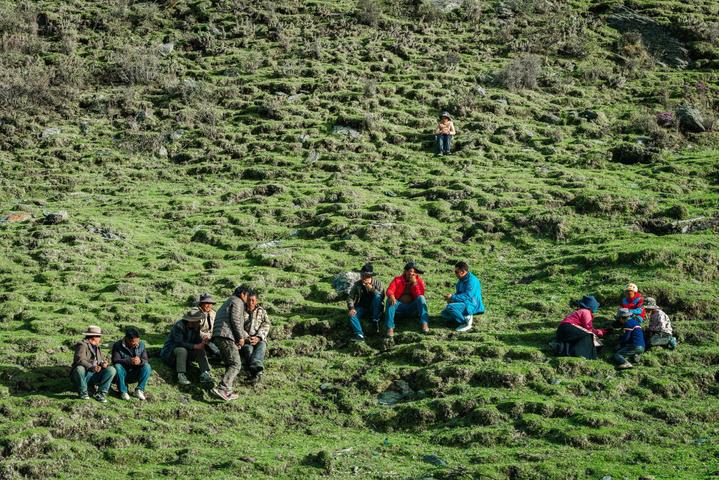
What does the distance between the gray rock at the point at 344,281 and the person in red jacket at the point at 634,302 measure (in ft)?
25.2

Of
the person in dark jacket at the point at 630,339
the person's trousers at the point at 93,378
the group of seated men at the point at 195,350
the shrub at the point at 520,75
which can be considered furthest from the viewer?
the shrub at the point at 520,75

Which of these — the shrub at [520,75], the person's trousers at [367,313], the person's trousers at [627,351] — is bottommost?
the person's trousers at [367,313]

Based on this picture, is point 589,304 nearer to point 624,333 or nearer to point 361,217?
point 624,333

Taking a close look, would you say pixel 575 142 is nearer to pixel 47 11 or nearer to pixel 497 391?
pixel 497 391

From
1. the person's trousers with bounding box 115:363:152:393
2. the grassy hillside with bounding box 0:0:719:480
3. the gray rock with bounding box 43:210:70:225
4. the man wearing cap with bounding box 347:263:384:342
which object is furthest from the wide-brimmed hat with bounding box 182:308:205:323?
the gray rock with bounding box 43:210:70:225

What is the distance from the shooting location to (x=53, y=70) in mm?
40312

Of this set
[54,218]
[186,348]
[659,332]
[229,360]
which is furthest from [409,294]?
[54,218]

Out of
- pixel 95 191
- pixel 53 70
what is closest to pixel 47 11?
pixel 53 70

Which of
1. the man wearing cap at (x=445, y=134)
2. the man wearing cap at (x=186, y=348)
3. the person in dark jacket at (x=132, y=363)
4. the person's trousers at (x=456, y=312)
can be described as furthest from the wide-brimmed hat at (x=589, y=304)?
the man wearing cap at (x=445, y=134)

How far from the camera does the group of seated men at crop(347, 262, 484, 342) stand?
65.2 ft

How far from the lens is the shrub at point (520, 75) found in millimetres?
40688

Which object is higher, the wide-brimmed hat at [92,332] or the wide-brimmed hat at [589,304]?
the wide-brimmed hat at [589,304]

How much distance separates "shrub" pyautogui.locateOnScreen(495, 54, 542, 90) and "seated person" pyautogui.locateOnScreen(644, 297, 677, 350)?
24055 millimetres

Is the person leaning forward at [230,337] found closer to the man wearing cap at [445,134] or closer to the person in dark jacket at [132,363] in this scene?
the person in dark jacket at [132,363]
